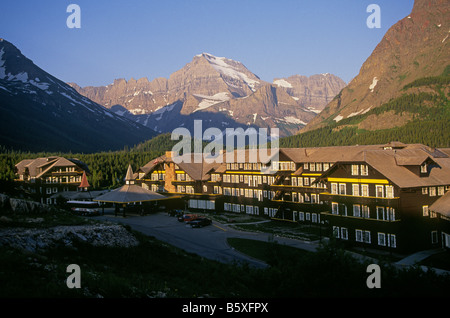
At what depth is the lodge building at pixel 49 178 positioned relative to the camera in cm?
10881

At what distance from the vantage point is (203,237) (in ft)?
195

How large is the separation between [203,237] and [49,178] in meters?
67.4

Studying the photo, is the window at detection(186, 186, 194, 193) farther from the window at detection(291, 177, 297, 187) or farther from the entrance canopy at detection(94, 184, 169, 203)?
the window at detection(291, 177, 297, 187)

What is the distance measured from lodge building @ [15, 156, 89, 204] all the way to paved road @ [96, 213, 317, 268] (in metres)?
39.2


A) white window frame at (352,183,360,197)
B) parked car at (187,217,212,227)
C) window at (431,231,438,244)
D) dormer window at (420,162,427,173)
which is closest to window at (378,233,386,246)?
white window frame at (352,183,360,197)

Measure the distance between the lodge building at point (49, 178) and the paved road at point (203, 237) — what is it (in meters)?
39.2

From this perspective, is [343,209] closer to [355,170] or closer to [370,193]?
[370,193]

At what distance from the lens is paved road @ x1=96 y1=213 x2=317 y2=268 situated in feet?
156

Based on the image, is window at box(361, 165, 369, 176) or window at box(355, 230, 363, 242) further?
window at box(361, 165, 369, 176)

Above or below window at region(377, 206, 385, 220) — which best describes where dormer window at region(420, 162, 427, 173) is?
above

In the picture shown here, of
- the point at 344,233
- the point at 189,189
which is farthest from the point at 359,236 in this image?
the point at 189,189

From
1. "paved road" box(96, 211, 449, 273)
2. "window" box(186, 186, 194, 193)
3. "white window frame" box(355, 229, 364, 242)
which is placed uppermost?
"window" box(186, 186, 194, 193)

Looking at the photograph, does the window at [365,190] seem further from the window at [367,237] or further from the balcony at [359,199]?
the window at [367,237]
